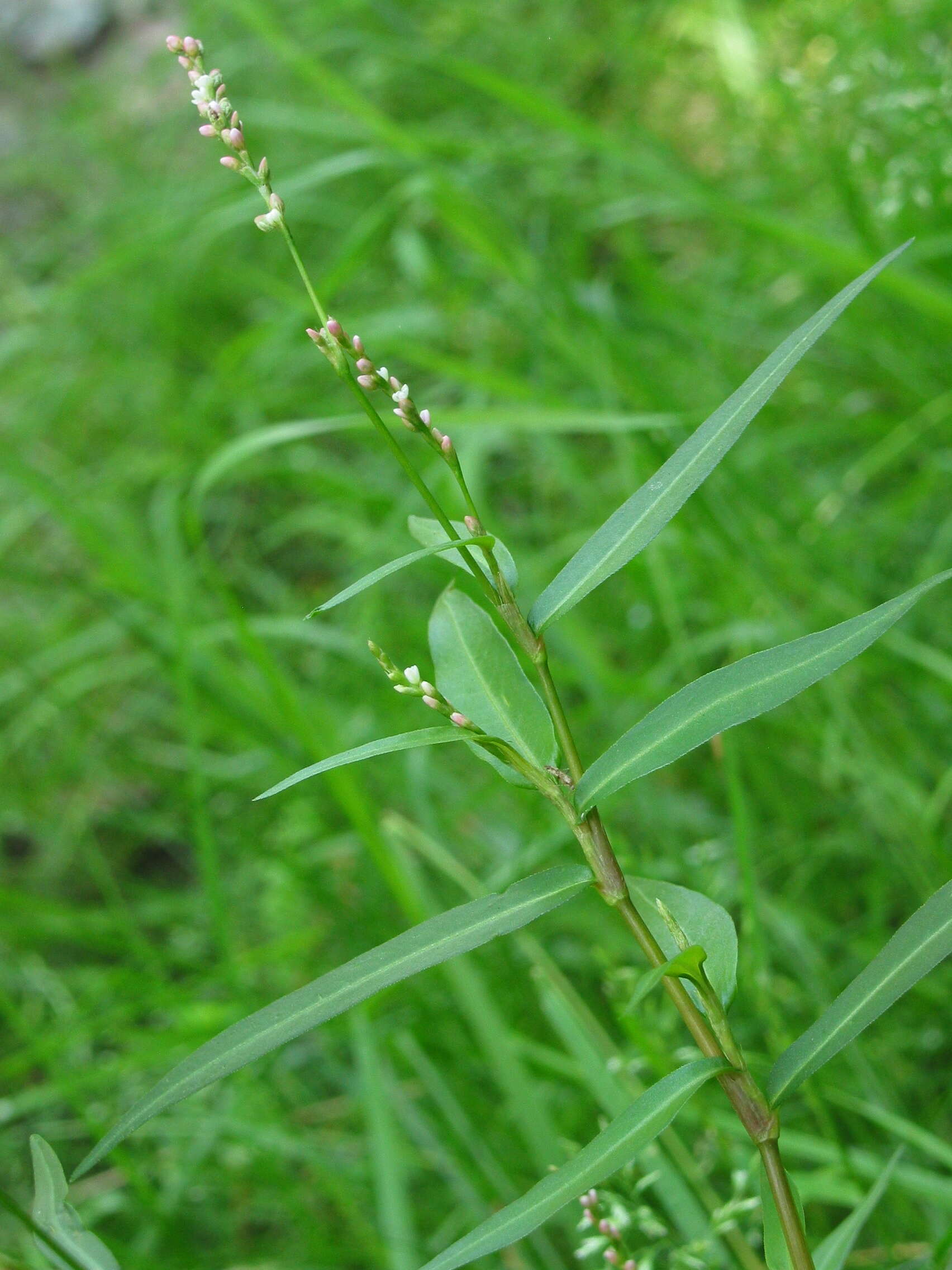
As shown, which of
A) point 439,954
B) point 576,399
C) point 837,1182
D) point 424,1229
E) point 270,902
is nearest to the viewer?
point 439,954

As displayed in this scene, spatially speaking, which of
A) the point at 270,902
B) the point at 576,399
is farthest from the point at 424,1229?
the point at 576,399

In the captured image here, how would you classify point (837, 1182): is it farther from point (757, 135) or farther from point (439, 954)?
point (757, 135)

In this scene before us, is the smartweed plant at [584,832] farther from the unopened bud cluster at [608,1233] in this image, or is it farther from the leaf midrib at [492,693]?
the unopened bud cluster at [608,1233]

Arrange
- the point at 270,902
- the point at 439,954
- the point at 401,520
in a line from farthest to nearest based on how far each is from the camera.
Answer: the point at 270,902
the point at 401,520
the point at 439,954

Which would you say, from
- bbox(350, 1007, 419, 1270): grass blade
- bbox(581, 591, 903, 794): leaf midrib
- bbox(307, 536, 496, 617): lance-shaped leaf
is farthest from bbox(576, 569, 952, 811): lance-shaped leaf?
bbox(350, 1007, 419, 1270): grass blade

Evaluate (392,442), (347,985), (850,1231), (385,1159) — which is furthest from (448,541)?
(385,1159)

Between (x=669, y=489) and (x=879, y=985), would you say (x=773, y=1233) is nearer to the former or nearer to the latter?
(x=879, y=985)

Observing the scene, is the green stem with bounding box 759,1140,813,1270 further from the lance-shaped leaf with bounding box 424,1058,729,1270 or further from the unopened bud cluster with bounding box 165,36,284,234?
the unopened bud cluster with bounding box 165,36,284,234

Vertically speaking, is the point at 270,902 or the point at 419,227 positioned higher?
the point at 419,227
